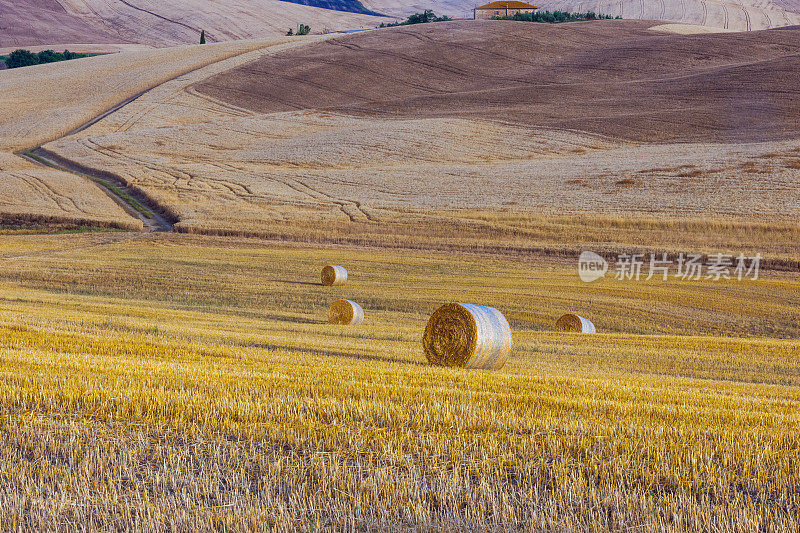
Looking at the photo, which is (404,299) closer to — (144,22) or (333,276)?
(333,276)

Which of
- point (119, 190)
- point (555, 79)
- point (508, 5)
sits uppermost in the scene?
point (508, 5)

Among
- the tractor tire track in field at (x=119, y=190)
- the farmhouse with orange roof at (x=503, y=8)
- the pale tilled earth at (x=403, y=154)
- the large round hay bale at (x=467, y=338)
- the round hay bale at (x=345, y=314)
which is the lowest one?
the round hay bale at (x=345, y=314)

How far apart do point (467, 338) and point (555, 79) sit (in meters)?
82.5

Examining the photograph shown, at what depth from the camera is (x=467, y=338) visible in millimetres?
13695

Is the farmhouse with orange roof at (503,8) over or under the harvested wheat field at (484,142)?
over

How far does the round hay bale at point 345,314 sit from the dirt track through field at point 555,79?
4685cm

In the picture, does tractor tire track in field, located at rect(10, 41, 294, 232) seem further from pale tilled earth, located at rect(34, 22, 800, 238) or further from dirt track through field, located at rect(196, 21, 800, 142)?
dirt track through field, located at rect(196, 21, 800, 142)

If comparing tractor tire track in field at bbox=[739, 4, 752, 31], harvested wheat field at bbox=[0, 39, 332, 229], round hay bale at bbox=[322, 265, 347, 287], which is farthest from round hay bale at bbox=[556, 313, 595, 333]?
tractor tire track in field at bbox=[739, 4, 752, 31]

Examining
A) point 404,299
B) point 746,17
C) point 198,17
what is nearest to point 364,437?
point 404,299

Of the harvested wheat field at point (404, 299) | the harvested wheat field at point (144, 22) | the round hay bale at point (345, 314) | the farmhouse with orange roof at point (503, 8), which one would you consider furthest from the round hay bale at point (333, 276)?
the harvested wheat field at point (144, 22)

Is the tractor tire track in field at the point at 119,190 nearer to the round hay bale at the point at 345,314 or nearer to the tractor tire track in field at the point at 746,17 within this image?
the round hay bale at the point at 345,314

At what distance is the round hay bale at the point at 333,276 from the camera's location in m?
29.1

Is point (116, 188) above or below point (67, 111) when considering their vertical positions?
below

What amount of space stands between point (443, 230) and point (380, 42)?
246 feet
